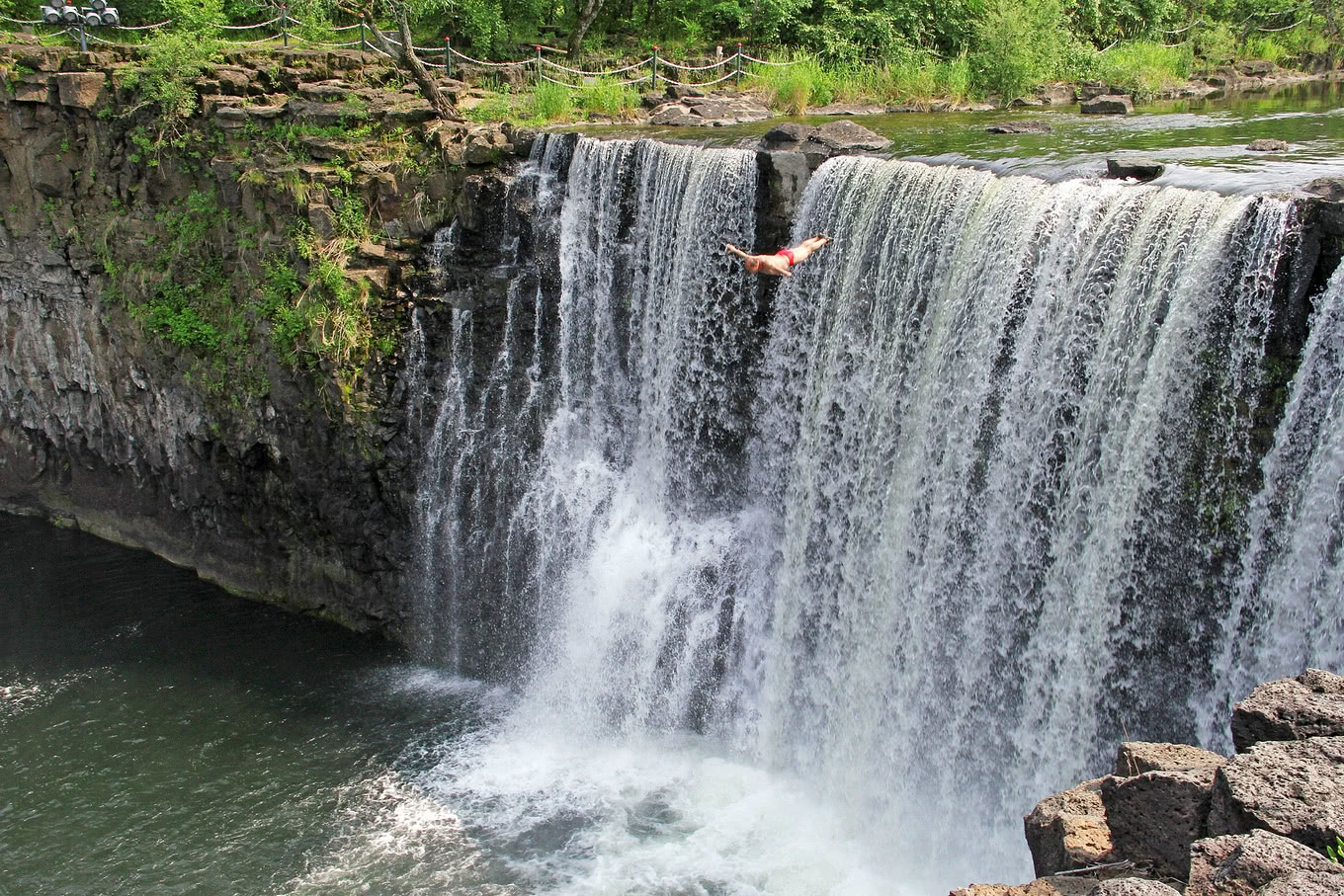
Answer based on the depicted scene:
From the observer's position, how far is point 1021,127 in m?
17.4

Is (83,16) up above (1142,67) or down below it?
above

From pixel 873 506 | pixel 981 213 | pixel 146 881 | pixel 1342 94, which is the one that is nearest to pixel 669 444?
pixel 873 506

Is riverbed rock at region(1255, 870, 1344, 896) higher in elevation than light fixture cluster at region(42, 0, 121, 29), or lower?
lower

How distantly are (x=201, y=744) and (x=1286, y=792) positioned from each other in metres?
12.3

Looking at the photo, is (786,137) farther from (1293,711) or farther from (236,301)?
(1293,711)

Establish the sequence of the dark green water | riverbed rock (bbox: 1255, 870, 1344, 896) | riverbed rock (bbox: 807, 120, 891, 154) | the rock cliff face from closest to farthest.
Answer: riverbed rock (bbox: 1255, 870, 1344, 896) → the dark green water → riverbed rock (bbox: 807, 120, 891, 154) → the rock cliff face

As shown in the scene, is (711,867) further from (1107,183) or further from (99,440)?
(99,440)

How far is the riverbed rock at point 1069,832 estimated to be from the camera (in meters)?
7.14

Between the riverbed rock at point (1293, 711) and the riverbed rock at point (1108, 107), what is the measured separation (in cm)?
1425

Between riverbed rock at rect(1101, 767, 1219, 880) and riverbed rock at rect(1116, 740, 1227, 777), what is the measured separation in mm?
158

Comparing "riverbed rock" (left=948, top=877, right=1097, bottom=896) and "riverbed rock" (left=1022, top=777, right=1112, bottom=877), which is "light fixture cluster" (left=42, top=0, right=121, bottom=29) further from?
"riverbed rock" (left=948, top=877, right=1097, bottom=896)

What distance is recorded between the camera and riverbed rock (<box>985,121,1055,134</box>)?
17141mm

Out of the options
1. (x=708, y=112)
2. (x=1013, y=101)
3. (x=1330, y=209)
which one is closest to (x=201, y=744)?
(x=708, y=112)

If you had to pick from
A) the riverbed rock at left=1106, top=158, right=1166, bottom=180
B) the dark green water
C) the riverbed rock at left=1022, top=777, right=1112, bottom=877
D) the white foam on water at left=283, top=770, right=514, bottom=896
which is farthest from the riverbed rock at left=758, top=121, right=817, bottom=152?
the riverbed rock at left=1022, top=777, right=1112, bottom=877
